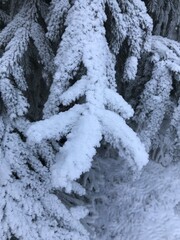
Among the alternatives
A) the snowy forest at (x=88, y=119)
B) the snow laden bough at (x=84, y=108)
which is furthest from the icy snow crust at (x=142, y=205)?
the snow laden bough at (x=84, y=108)

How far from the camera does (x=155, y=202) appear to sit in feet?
8.34

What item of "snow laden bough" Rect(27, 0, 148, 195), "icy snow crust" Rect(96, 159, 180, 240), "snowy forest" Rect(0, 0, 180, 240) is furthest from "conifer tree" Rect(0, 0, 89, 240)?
"icy snow crust" Rect(96, 159, 180, 240)

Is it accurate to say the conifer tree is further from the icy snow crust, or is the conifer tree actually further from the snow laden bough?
the icy snow crust

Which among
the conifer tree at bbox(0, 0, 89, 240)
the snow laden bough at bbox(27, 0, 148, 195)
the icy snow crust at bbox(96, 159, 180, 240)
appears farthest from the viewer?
the icy snow crust at bbox(96, 159, 180, 240)

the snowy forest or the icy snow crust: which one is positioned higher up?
the snowy forest

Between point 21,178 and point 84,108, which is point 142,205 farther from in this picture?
point 84,108

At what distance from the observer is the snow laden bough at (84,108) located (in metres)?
1.16

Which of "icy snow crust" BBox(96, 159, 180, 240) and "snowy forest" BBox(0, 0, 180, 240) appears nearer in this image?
"snowy forest" BBox(0, 0, 180, 240)

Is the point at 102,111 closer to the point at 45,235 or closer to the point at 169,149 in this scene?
A: the point at 45,235

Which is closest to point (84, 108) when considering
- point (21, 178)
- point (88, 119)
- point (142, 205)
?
point (88, 119)

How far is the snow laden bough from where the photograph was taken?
1161 millimetres

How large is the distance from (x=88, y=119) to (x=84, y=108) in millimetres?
64

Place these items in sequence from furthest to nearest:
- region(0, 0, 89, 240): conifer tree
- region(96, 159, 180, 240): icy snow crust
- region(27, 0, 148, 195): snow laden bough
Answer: region(96, 159, 180, 240): icy snow crust, region(0, 0, 89, 240): conifer tree, region(27, 0, 148, 195): snow laden bough

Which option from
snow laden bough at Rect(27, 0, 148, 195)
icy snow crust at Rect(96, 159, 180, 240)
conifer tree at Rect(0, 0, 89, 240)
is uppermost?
snow laden bough at Rect(27, 0, 148, 195)
